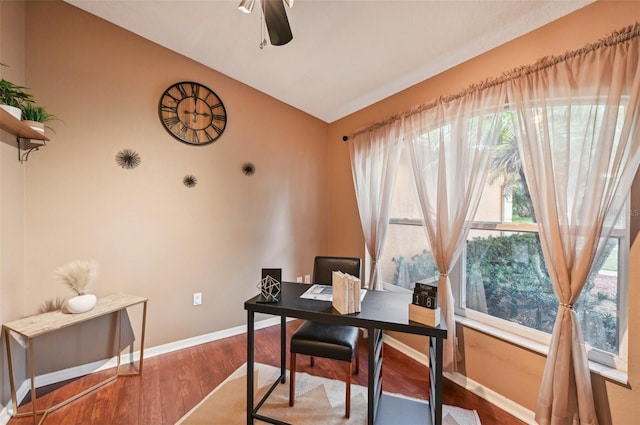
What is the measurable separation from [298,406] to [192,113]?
8.91ft

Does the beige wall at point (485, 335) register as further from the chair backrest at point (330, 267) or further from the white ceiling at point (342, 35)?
the chair backrest at point (330, 267)

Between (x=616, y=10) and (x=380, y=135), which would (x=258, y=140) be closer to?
(x=380, y=135)

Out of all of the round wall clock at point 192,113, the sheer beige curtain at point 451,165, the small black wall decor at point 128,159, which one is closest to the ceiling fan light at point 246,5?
the round wall clock at point 192,113

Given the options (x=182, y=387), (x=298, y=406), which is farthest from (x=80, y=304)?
(x=298, y=406)

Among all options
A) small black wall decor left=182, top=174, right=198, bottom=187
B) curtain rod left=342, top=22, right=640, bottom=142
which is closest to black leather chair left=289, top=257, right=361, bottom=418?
small black wall decor left=182, top=174, right=198, bottom=187

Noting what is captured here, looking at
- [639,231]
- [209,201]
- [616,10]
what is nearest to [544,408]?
[639,231]

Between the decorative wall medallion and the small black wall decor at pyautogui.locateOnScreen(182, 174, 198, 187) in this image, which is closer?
the small black wall decor at pyautogui.locateOnScreen(182, 174, 198, 187)

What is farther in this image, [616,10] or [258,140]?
[258,140]

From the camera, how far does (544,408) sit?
59.2 inches

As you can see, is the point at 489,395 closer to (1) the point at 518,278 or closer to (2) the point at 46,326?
(1) the point at 518,278

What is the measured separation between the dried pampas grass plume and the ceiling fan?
2097mm

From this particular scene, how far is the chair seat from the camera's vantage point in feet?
5.63

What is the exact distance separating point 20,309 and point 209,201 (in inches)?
61.5

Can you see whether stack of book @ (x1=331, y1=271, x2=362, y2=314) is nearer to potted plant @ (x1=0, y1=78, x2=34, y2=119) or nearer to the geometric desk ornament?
the geometric desk ornament
